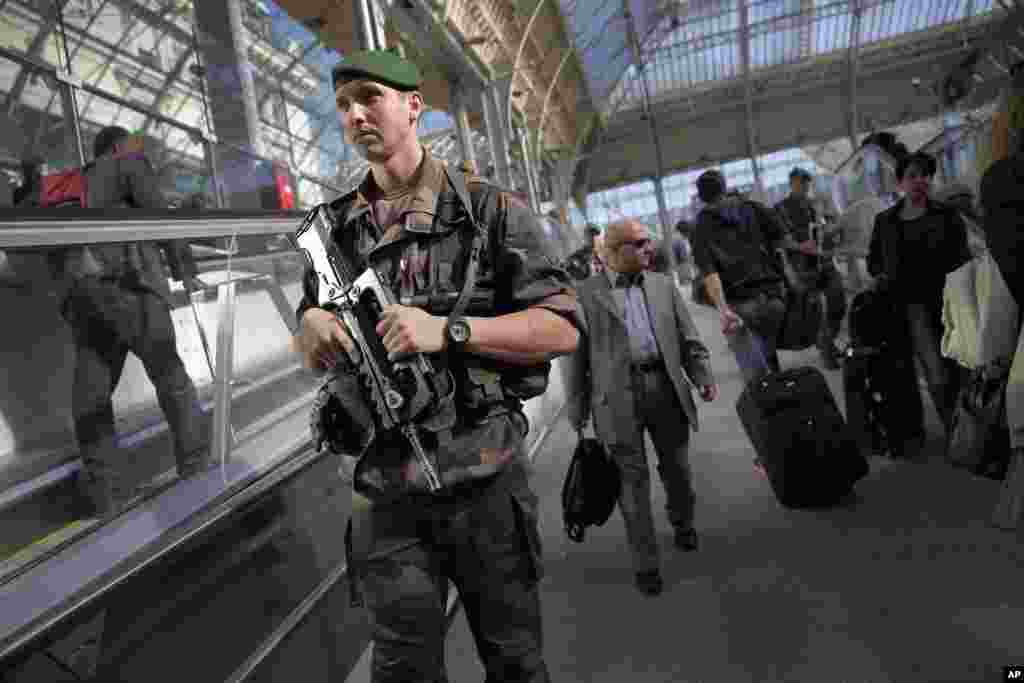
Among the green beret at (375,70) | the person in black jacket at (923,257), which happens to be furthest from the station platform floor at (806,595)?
the green beret at (375,70)

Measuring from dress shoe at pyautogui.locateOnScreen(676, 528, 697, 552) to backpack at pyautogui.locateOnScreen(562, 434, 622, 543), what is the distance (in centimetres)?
54

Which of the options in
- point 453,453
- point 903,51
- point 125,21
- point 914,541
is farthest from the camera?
point 903,51

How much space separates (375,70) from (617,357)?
203 cm

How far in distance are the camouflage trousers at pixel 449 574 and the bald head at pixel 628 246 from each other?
78.4 inches

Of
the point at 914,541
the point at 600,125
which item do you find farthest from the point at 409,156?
the point at 600,125

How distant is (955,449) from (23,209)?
125 inches

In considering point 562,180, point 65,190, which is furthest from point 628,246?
point 562,180

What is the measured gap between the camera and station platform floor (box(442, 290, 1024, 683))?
7.80 ft

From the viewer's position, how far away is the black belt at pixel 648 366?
331cm

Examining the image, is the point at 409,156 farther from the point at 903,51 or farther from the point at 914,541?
the point at 903,51

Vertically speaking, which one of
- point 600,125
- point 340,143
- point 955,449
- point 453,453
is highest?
point 600,125

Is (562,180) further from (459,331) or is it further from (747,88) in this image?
(459,331)

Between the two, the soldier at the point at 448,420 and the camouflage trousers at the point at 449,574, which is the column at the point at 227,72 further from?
the camouflage trousers at the point at 449,574

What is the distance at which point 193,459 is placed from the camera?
237 cm
